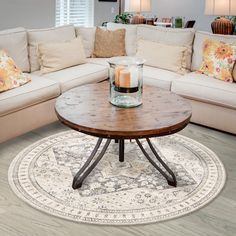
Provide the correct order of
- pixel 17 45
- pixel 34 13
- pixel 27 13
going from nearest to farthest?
pixel 17 45, pixel 27 13, pixel 34 13

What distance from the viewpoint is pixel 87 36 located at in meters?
4.62

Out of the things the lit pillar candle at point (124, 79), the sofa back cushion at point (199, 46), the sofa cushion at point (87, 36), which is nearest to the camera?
the lit pillar candle at point (124, 79)

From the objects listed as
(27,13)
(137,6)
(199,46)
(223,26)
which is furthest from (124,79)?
(27,13)

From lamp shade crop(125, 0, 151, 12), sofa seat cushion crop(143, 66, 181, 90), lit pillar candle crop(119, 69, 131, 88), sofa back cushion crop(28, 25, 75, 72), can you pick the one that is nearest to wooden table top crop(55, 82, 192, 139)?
lit pillar candle crop(119, 69, 131, 88)

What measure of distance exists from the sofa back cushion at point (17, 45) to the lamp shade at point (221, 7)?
2.17 meters

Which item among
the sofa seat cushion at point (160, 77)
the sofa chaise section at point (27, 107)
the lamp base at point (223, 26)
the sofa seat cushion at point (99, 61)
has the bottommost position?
the sofa chaise section at point (27, 107)

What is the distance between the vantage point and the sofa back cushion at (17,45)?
12.2 feet

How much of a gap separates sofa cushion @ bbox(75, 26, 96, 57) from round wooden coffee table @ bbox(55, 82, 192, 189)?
166 centimetres

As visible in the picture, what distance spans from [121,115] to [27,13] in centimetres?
361

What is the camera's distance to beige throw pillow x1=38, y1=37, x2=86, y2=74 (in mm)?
3926

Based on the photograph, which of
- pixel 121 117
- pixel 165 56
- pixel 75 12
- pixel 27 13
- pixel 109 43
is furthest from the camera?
pixel 75 12

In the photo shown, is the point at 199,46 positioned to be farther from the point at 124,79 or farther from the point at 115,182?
the point at 115,182

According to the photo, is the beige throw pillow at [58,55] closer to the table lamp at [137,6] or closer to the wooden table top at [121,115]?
the wooden table top at [121,115]

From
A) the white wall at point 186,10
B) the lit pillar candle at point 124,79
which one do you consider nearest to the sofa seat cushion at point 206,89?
the lit pillar candle at point 124,79
